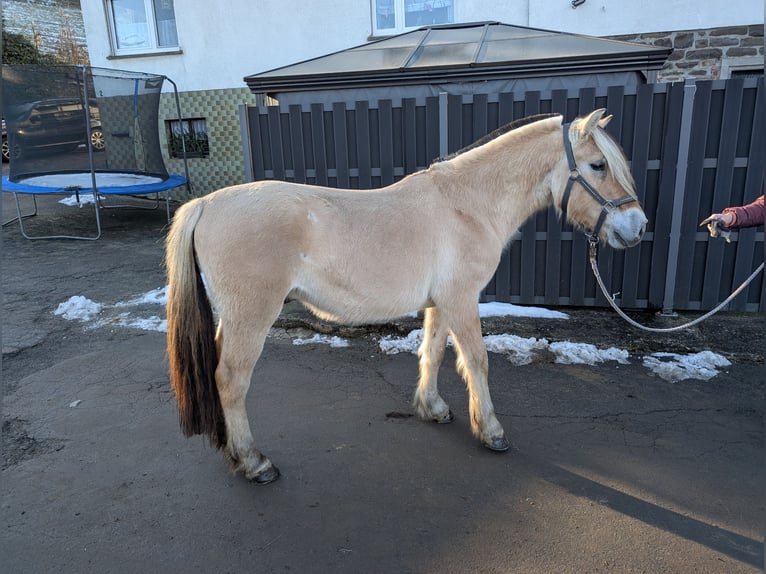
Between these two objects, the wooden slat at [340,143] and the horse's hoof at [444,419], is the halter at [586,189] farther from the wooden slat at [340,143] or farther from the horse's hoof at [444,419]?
the wooden slat at [340,143]

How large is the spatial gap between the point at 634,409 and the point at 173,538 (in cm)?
301

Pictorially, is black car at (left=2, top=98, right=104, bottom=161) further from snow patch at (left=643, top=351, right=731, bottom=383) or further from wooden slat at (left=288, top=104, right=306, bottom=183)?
snow patch at (left=643, top=351, right=731, bottom=383)

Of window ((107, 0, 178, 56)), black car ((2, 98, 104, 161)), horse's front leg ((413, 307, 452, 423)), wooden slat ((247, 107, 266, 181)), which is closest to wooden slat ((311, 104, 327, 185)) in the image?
wooden slat ((247, 107, 266, 181))

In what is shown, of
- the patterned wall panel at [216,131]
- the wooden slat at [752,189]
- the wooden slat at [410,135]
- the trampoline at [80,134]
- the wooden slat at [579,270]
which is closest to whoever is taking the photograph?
the wooden slat at [752,189]

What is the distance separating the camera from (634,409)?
3.48 meters

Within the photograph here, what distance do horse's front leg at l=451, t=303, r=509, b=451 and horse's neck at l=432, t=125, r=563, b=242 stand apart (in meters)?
0.61

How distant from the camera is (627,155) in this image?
5148 millimetres

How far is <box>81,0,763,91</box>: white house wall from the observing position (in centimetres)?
859

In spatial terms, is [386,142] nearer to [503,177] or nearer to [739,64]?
[503,177]

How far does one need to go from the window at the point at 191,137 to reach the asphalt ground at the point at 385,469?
826 cm

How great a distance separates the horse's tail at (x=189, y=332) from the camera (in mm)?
2680

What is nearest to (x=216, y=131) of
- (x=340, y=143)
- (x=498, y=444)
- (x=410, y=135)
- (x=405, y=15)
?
(x=405, y=15)

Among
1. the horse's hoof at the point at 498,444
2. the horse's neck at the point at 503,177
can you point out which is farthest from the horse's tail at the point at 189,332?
the horse's hoof at the point at 498,444

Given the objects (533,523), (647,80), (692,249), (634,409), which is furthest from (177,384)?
(647,80)
